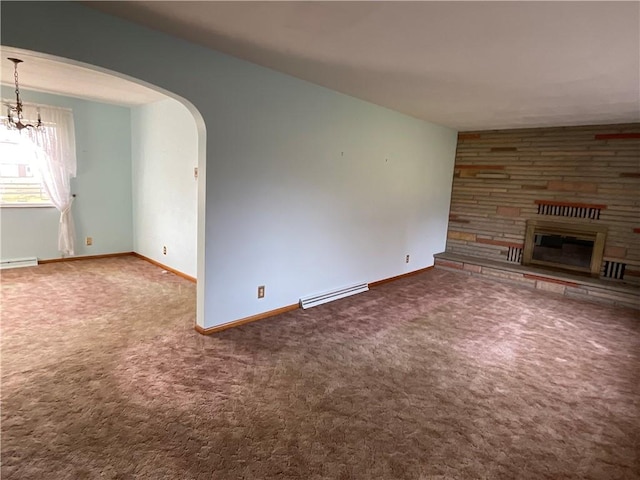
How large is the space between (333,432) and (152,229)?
4438mm

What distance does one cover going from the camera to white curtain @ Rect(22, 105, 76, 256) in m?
4.77

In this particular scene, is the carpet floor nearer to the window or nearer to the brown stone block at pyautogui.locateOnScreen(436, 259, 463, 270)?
the window

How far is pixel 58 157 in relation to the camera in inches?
195

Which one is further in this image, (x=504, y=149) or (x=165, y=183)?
(x=504, y=149)

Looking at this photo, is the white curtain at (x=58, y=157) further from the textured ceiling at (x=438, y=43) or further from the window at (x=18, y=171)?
the textured ceiling at (x=438, y=43)

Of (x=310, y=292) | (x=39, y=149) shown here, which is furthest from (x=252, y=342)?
(x=39, y=149)

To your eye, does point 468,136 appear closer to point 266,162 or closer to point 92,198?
point 266,162

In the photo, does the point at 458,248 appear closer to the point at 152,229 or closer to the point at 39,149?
the point at 152,229

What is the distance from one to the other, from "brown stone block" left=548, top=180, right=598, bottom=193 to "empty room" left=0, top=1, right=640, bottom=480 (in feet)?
0.13

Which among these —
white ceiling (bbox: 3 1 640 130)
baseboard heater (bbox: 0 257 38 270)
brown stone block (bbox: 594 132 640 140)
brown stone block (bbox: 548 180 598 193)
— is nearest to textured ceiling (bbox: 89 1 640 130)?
white ceiling (bbox: 3 1 640 130)

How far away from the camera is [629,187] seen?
15.0 feet

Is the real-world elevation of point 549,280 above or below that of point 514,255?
below

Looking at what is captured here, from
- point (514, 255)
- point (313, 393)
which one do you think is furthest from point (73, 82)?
point (514, 255)

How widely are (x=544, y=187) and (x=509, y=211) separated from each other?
0.57m
